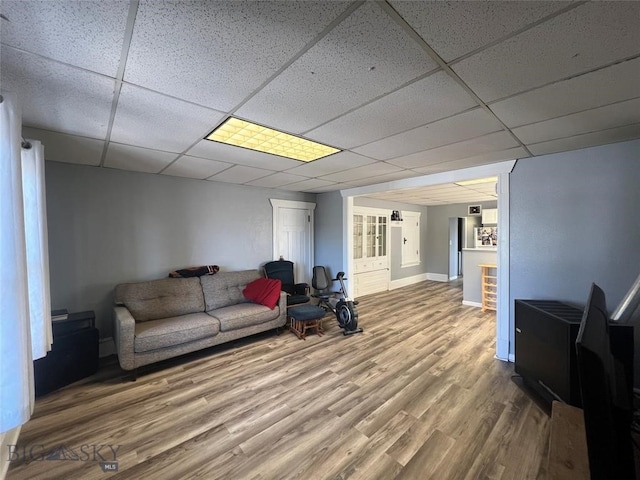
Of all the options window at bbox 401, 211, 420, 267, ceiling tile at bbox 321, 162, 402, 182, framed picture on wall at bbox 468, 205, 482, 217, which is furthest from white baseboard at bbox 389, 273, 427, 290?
ceiling tile at bbox 321, 162, 402, 182

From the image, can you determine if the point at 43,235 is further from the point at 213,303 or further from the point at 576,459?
the point at 576,459

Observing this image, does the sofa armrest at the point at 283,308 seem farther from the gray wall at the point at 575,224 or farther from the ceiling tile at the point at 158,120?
the gray wall at the point at 575,224

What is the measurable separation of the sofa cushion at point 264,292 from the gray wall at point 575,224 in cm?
298

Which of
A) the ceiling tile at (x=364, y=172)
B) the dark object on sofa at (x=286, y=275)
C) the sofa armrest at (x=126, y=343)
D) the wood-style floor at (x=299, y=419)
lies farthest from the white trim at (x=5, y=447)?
the ceiling tile at (x=364, y=172)

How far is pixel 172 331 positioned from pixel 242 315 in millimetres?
815

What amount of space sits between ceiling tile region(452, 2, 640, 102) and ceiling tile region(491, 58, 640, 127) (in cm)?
10

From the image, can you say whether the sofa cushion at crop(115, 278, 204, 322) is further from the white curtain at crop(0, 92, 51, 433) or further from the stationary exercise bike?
the stationary exercise bike

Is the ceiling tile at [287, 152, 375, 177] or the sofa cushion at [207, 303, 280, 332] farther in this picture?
the sofa cushion at [207, 303, 280, 332]

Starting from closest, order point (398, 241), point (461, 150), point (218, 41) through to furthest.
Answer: point (218, 41), point (461, 150), point (398, 241)

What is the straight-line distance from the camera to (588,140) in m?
2.31

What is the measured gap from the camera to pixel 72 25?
1019 millimetres

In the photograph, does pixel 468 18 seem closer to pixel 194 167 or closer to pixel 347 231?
pixel 194 167

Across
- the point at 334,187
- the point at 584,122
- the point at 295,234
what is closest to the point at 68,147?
the point at 295,234

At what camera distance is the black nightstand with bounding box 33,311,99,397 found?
2.37 meters
